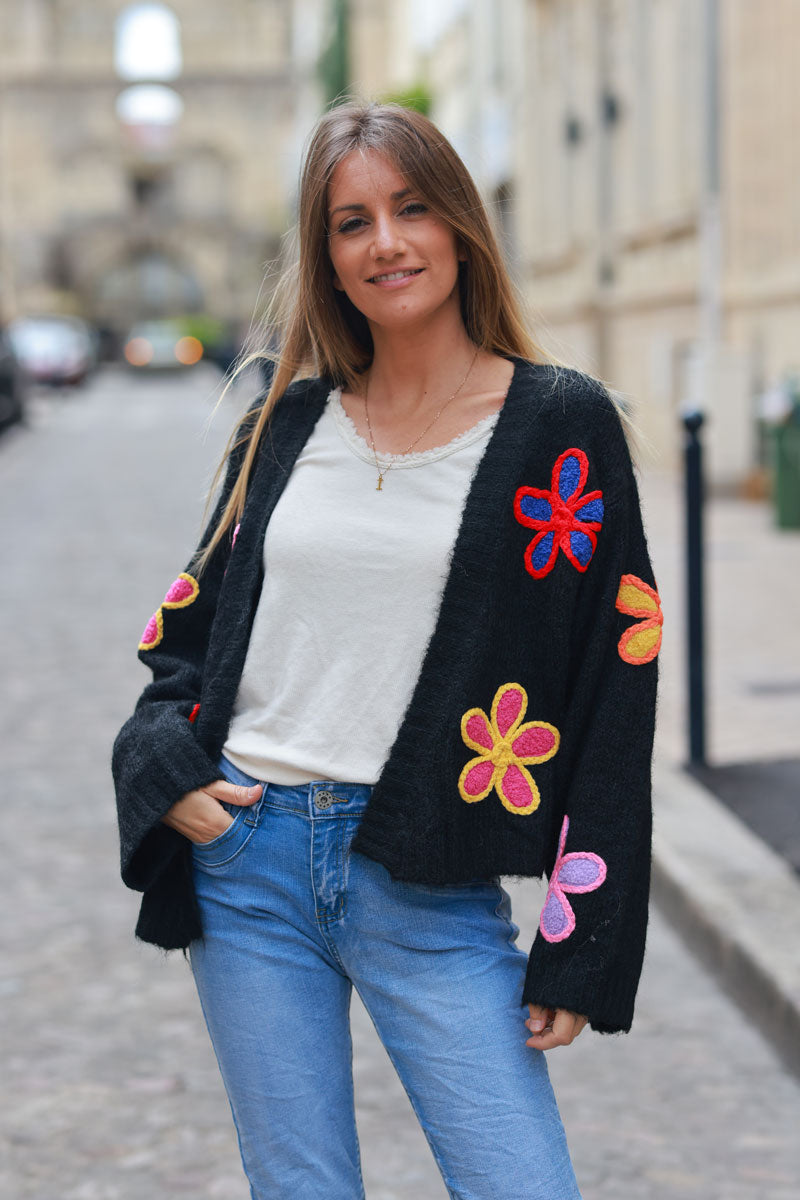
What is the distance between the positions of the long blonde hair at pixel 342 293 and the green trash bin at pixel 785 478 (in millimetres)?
10361

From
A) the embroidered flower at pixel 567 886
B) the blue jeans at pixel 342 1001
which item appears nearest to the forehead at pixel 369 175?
the blue jeans at pixel 342 1001

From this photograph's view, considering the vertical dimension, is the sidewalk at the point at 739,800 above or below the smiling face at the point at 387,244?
below

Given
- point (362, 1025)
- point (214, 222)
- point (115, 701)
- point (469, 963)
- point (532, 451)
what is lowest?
point (214, 222)

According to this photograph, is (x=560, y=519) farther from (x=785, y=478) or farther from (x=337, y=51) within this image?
(x=337, y=51)

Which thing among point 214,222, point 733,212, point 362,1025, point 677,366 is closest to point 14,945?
point 362,1025

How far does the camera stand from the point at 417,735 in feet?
6.64

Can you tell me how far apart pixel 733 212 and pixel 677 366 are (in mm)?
2173

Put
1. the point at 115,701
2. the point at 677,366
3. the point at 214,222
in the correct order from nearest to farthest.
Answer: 1. the point at 115,701
2. the point at 677,366
3. the point at 214,222

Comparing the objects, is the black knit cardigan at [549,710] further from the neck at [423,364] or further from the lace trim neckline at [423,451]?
the neck at [423,364]

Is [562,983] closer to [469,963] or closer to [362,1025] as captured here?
[469,963]

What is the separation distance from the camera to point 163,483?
60.4ft

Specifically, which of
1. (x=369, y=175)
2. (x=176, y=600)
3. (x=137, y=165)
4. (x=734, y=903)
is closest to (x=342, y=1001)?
(x=176, y=600)

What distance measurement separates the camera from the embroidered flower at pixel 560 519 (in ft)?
6.70

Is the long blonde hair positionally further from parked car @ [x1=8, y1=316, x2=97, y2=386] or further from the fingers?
parked car @ [x1=8, y1=316, x2=97, y2=386]
